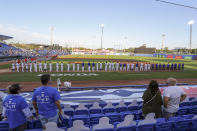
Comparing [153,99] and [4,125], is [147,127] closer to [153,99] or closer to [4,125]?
[153,99]

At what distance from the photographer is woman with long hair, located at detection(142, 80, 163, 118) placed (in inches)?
159

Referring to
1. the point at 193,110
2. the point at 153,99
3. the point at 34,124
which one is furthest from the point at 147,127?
the point at 34,124

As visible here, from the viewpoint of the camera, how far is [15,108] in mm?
3121

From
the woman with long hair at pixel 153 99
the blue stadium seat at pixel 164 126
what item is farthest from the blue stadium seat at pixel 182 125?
the woman with long hair at pixel 153 99

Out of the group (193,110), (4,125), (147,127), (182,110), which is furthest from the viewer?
(193,110)

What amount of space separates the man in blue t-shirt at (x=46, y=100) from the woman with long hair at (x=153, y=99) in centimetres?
251

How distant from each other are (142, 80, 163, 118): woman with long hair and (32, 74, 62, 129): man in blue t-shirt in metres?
2.51

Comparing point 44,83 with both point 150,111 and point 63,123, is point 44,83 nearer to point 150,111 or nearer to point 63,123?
point 63,123

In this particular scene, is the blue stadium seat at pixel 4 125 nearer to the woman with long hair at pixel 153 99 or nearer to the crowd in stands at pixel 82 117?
the crowd in stands at pixel 82 117

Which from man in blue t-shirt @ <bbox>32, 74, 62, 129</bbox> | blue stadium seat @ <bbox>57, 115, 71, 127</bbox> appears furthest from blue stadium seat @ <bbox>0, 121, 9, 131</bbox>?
blue stadium seat @ <bbox>57, 115, 71, 127</bbox>

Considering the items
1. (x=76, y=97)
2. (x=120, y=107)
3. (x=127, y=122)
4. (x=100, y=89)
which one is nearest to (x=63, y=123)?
(x=127, y=122)

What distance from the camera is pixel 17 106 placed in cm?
312

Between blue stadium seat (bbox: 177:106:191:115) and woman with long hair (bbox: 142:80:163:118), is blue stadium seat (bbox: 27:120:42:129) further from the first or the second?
blue stadium seat (bbox: 177:106:191:115)

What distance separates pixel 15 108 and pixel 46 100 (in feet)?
2.15
